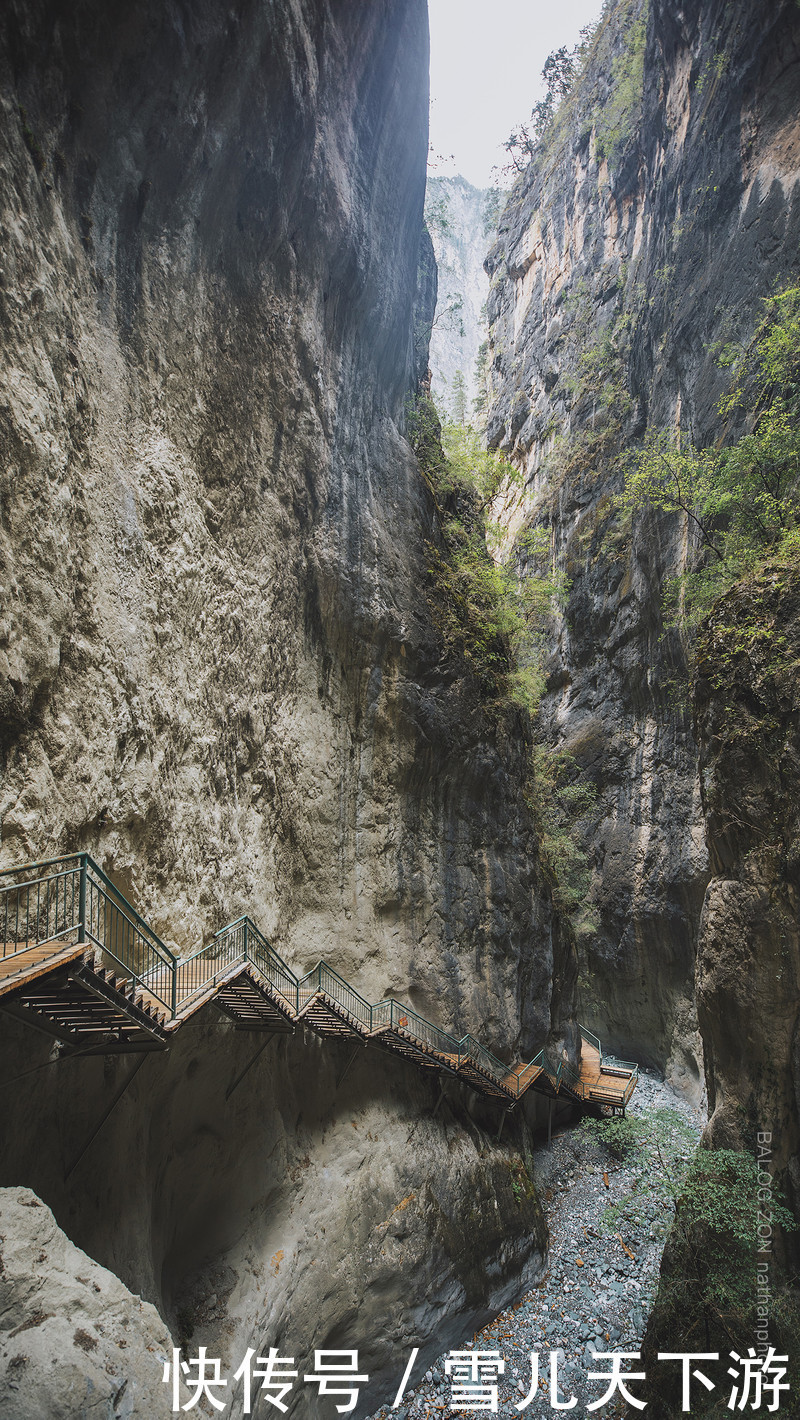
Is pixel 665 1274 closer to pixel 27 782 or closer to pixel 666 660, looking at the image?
pixel 27 782

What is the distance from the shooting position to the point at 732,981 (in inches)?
440

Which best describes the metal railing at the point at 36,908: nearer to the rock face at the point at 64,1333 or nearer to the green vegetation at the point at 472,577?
the rock face at the point at 64,1333

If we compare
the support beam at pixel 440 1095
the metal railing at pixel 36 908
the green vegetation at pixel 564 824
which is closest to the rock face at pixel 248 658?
the support beam at pixel 440 1095

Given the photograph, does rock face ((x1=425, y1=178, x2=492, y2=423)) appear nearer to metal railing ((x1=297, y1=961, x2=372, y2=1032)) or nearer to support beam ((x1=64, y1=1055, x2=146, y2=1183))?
metal railing ((x1=297, y1=961, x2=372, y2=1032))

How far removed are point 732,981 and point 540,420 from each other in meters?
27.7

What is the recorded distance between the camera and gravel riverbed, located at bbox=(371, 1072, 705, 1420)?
1065cm

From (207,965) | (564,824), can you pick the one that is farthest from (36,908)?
(564,824)

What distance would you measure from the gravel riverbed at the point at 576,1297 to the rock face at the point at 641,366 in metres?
5.12

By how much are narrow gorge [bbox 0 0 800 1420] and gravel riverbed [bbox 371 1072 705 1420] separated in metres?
0.57

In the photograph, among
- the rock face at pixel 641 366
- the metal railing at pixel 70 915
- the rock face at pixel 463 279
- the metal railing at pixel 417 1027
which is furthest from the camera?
the rock face at pixel 463 279

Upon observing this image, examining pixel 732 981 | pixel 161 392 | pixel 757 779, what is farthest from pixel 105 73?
pixel 732 981

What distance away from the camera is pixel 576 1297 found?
1302 centimetres

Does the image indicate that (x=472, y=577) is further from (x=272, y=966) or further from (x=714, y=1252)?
(x=714, y=1252)

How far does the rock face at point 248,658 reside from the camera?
20.9 ft
